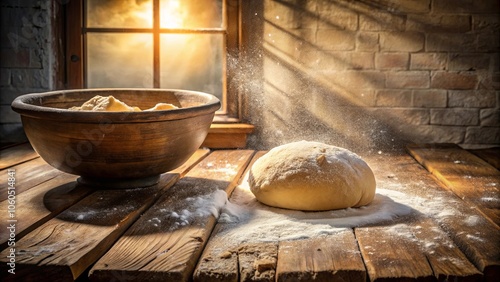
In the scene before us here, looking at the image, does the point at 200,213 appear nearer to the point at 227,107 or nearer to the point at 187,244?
the point at 187,244

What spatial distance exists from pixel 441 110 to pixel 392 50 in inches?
15.8

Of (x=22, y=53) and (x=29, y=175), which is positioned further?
(x=22, y=53)

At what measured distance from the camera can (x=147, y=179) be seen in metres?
2.12

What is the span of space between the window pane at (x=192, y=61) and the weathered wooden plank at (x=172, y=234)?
1096 millimetres

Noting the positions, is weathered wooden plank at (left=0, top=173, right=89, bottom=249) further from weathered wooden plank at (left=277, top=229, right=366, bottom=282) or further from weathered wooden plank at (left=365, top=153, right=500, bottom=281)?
weathered wooden plank at (left=365, top=153, right=500, bottom=281)

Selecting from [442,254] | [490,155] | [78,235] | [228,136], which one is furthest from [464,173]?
[78,235]

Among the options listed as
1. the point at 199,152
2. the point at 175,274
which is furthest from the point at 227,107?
the point at 175,274

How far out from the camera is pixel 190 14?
3217mm

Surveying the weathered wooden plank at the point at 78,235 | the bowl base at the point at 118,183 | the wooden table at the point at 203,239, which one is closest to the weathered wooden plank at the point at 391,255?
the wooden table at the point at 203,239

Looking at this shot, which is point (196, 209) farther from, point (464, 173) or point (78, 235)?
point (464, 173)

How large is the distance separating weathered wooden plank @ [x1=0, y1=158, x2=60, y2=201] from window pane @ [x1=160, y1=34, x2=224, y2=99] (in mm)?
978

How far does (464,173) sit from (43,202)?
1624 mm

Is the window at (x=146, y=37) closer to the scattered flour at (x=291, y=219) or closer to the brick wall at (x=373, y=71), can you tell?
the brick wall at (x=373, y=71)

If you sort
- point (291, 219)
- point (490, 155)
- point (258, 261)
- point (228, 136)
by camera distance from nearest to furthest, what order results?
point (258, 261) → point (291, 219) → point (490, 155) → point (228, 136)
